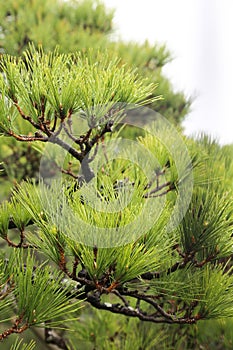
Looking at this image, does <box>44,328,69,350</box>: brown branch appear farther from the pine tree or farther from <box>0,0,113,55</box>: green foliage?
<box>0,0,113,55</box>: green foliage

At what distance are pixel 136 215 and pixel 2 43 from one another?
97cm

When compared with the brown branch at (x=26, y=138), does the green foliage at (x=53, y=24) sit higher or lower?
higher

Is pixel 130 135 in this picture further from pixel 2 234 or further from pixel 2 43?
pixel 2 234

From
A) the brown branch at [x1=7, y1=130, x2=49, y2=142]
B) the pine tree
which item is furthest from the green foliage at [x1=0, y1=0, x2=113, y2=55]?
the brown branch at [x1=7, y1=130, x2=49, y2=142]

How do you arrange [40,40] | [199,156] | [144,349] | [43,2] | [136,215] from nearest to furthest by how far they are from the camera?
[136,215] → [199,156] → [144,349] → [40,40] → [43,2]

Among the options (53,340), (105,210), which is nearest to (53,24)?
(53,340)

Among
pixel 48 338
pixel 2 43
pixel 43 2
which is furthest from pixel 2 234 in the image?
pixel 43 2

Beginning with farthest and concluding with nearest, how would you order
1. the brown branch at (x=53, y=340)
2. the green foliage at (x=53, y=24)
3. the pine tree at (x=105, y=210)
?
the green foliage at (x=53, y=24) < the brown branch at (x=53, y=340) < the pine tree at (x=105, y=210)

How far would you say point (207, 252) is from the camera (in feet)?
2.41

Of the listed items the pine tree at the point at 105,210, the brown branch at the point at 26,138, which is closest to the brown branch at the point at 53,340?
the pine tree at the point at 105,210

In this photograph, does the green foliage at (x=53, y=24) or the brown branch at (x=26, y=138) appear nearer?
the brown branch at (x=26, y=138)

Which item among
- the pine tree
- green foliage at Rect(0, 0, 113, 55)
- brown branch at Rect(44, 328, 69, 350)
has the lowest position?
brown branch at Rect(44, 328, 69, 350)

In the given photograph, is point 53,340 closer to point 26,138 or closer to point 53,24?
point 26,138

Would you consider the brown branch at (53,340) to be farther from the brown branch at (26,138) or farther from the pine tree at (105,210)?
the brown branch at (26,138)
